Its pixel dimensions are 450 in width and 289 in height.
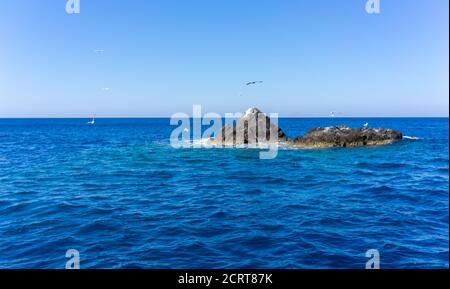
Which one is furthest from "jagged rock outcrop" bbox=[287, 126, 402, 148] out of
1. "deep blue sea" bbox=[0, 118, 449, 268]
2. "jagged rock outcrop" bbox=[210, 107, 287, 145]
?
"deep blue sea" bbox=[0, 118, 449, 268]

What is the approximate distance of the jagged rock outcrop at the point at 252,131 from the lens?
176 ft

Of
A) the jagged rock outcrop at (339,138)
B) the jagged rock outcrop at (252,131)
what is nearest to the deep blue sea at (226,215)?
the jagged rock outcrop at (339,138)

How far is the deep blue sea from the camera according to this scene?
13969 mm

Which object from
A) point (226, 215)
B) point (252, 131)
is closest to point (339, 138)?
point (252, 131)

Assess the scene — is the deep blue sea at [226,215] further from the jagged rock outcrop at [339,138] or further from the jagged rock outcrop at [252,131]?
the jagged rock outcrop at [252,131]

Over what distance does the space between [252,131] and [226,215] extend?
3549cm

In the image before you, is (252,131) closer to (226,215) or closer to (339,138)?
(339,138)

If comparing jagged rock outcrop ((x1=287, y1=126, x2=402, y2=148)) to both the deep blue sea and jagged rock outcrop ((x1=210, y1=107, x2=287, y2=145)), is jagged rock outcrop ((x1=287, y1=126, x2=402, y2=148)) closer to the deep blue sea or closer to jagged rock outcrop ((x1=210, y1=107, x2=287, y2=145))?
jagged rock outcrop ((x1=210, y1=107, x2=287, y2=145))

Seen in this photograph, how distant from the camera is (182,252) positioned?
14359 millimetres

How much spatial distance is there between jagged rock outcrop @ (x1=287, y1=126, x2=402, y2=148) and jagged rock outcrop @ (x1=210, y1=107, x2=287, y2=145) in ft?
10.9

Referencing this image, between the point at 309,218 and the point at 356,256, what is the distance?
16.8ft

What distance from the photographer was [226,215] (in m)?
19.7

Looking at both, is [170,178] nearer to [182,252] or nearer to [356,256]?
[182,252]
